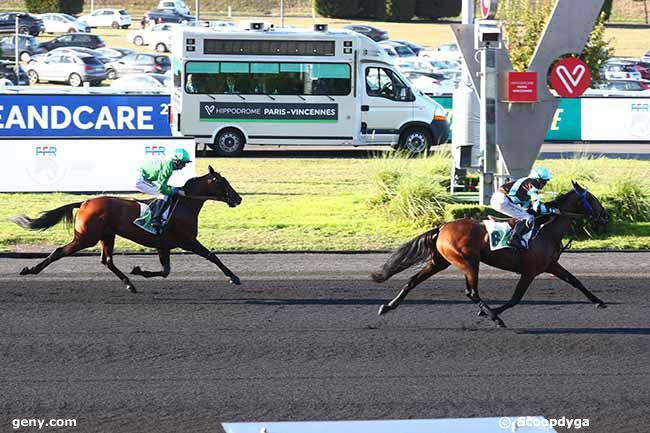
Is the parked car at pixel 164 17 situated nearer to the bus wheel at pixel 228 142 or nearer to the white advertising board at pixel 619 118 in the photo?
the white advertising board at pixel 619 118

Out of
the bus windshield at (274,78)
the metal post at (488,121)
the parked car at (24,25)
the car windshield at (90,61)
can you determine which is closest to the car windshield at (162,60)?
the car windshield at (90,61)

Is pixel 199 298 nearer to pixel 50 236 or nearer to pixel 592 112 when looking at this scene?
pixel 50 236

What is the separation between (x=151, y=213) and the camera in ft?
40.7

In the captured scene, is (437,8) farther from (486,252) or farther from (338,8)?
(486,252)

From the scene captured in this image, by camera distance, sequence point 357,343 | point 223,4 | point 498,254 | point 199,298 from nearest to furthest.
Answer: point 357,343 → point 498,254 → point 199,298 → point 223,4

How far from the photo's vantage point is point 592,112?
29.9 m

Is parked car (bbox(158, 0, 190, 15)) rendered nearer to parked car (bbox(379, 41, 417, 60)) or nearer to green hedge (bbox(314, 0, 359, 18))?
green hedge (bbox(314, 0, 359, 18))

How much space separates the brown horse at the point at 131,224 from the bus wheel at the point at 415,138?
49.6 feet

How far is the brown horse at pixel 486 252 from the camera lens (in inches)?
426

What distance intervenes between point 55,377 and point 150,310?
2706 millimetres

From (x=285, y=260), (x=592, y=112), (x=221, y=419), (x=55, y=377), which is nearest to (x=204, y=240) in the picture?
(x=285, y=260)

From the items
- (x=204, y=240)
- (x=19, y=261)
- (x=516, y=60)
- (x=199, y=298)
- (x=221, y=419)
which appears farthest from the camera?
(x=516, y=60)

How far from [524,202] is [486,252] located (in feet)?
2.21

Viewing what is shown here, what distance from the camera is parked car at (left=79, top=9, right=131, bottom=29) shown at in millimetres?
72625
